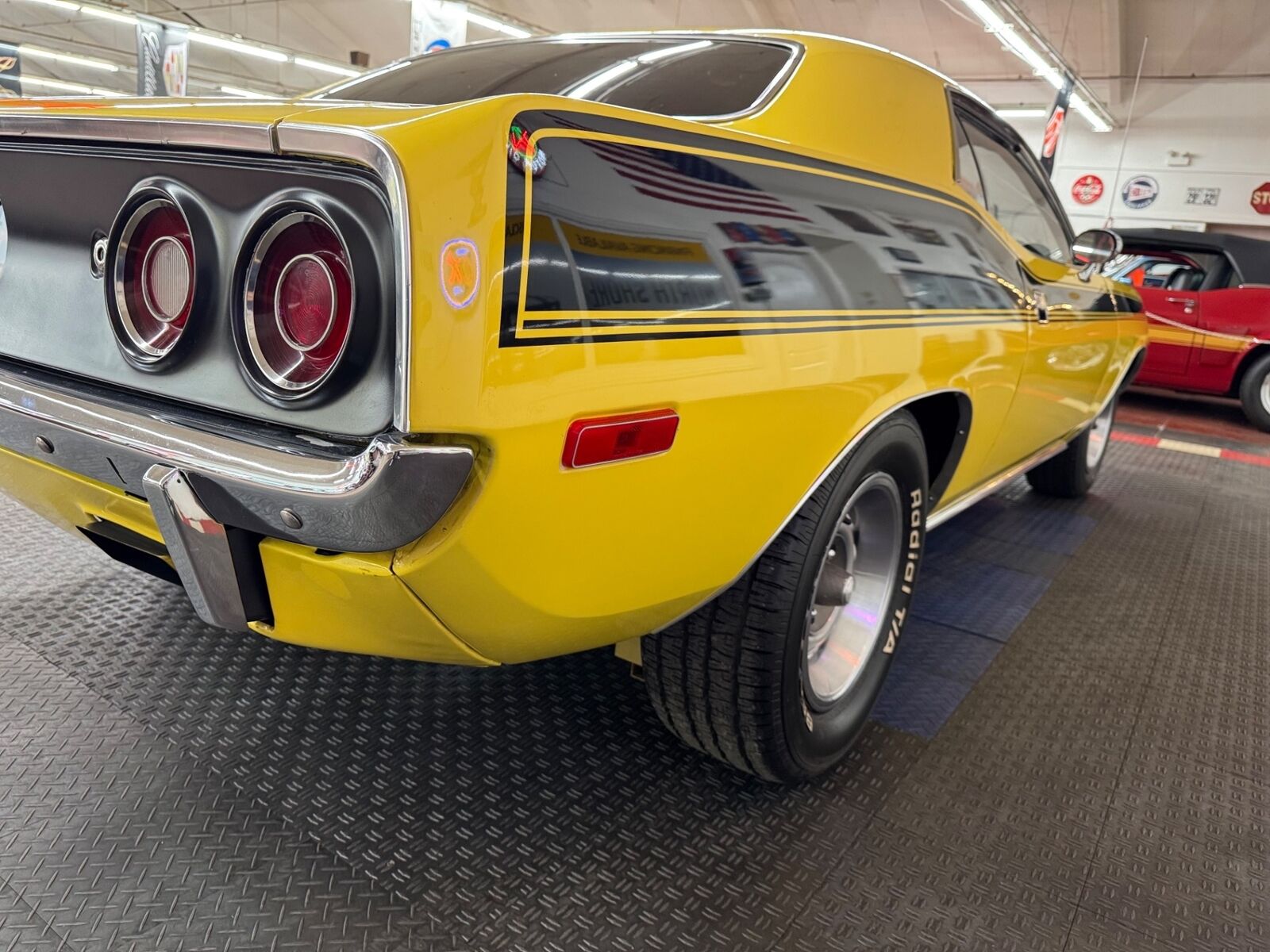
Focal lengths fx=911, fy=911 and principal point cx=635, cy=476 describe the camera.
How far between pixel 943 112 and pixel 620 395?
1.50 m

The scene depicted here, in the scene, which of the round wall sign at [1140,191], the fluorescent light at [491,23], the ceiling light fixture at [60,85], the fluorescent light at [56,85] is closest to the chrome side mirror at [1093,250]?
the fluorescent light at [491,23]

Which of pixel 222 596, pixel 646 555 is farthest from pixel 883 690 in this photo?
pixel 222 596

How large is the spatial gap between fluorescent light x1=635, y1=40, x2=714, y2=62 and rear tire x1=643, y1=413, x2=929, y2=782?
0.90 metres

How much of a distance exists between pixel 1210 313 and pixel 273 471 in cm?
792

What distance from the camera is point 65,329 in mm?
1391

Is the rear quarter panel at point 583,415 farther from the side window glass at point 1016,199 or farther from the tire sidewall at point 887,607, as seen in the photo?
the side window glass at point 1016,199

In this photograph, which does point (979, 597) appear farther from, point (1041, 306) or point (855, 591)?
point (855, 591)

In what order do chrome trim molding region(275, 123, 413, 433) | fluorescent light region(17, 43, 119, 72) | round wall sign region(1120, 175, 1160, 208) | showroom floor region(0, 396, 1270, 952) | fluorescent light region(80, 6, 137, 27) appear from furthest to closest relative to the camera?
round wall sign region(1120, 175, 1160, 208), fluorescent light region(17, 43, 119, 72), fluorescent light region(80, 6, 137, 27), showroom floor region(0, 396, 1270, 952), chrome trim molding region(275, 123, 413, 433)

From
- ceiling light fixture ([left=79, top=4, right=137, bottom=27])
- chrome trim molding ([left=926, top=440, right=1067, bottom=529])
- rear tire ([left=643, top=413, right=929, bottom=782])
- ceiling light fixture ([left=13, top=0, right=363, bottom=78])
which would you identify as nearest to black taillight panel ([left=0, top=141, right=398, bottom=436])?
rear tire ([left=643, top=413, right=929, bottom=782])

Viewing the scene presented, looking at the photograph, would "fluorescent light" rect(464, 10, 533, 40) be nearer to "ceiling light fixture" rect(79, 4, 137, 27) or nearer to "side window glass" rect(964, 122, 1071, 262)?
"ceiling light fixture" rect(79, 4, 137, 27)

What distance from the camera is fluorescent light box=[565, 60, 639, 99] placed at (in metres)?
1.79

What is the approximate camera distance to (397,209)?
3.15 feet

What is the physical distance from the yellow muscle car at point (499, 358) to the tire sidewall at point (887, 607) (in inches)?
0.5

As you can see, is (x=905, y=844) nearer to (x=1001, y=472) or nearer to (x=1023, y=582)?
(x=1001, y=472)
